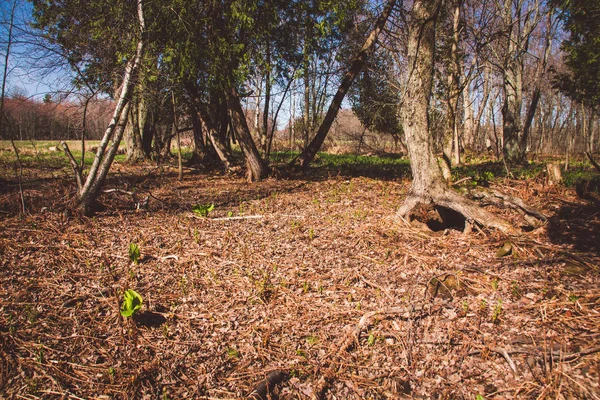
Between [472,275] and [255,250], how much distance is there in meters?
2.46

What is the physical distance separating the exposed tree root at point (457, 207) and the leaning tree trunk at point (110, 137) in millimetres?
4385

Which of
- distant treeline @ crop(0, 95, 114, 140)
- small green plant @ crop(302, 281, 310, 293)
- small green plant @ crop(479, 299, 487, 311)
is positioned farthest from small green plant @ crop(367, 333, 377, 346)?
distant treeline @ crop(0, 95, 114, 140)

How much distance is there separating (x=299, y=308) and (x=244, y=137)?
5518 millimetres

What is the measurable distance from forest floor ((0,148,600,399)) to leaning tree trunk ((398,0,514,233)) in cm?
54

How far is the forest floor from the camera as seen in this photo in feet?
7.65

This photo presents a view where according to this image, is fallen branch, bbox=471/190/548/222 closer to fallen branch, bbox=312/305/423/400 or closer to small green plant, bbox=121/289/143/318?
fallen branch, bbox=312/305/423/400

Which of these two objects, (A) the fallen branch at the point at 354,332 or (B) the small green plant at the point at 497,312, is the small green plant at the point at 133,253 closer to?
(A) the fallen branch at the point at 354,332

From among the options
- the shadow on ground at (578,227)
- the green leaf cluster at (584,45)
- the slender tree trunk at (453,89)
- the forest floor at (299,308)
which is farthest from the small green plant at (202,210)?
the green leaf cluster at (584,45)

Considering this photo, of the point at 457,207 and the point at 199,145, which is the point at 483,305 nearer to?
the point at 457,207

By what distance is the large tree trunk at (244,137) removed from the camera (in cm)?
785

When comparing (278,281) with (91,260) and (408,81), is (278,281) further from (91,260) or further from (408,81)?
(408,81)

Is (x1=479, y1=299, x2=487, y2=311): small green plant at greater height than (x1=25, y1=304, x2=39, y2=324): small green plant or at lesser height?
greater

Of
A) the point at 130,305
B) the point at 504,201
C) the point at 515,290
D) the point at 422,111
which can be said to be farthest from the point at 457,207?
the point at 130,305

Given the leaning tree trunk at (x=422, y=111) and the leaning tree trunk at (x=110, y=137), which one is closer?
the leaning tree trunk at (x=422, y=111)
